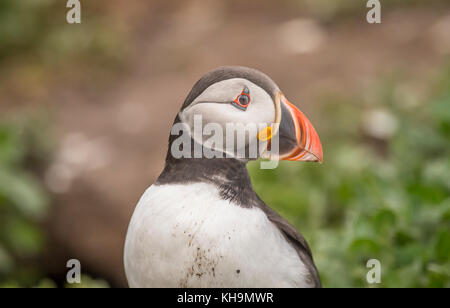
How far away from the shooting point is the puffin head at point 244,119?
1900mm

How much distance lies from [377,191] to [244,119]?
6.45 feet

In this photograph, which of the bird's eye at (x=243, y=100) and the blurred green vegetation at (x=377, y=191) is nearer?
the bird's eye at (x=243, y=100)

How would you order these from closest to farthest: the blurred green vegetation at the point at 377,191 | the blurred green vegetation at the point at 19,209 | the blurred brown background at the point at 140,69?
the blurred green vegetation at the point at 377,191 → the blurred green vegetation at the point at 19,209 → the blurred brown background at the point at 140,69

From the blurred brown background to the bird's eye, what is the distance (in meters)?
3.19

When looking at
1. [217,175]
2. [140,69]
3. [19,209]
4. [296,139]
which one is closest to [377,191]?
[296,139]

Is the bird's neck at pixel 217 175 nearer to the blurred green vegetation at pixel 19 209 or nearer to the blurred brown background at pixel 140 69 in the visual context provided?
the blurred green vegetation at pixel 19 209

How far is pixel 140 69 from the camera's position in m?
7.17

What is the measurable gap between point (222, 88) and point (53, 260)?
3.62m

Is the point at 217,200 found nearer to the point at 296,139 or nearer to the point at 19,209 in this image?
the point at 296,139

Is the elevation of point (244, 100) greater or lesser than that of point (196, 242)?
greater

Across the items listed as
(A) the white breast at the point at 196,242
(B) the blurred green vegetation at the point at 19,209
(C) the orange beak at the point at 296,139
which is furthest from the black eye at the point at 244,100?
(B) the blurred green vegetation at the point at 19,209

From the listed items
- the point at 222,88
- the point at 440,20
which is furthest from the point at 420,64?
the point at 222,88

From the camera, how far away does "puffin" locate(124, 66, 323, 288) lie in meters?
1.85
